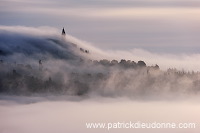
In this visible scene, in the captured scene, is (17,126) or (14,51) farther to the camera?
(14,51)

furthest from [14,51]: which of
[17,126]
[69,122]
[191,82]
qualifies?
[191,82]

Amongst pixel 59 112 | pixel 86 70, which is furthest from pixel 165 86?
pixel 59 112

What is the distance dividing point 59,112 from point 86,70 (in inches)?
1195

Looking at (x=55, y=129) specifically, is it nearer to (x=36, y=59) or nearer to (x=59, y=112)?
(x=59, y=112)

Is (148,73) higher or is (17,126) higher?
(148,73)

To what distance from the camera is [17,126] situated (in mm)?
43625

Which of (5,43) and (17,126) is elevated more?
(5,43)

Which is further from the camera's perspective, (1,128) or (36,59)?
(36,59)

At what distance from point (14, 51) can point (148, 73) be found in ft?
98.5

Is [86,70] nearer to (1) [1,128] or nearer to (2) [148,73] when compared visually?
(2) [148,73]

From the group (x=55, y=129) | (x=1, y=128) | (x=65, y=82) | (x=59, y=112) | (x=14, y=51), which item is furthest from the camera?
(x=65, y=82)

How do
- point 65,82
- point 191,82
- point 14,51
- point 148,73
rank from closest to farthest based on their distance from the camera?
point 14,51 → point 191,82 → point 148,73 → point 65,82

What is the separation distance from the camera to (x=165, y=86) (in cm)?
8650

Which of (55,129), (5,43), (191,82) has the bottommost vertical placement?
(55,129)
